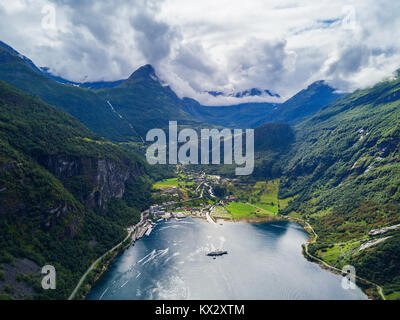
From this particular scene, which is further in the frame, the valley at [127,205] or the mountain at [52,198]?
the valley at [127,205]

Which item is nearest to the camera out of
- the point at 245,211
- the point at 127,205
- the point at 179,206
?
the point at 127,205

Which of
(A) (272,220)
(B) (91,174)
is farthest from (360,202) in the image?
(B) (91,174)

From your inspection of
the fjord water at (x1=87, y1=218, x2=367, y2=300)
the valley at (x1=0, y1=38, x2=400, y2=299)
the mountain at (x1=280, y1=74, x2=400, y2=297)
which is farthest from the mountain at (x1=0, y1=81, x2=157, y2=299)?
the mountain at (x1=280, y1=74, x2=400, y2=297)

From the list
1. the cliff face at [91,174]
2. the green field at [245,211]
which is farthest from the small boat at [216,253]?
the cliff face at [91,174]

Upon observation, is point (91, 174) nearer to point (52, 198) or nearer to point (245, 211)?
point (52, 198)

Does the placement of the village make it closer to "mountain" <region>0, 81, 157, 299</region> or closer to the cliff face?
"mountain" <region>0, 81, 157, 299</region>

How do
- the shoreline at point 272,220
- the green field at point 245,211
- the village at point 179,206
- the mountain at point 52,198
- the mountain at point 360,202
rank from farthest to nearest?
1. the green field at point 245,211
2. the village at point 179,206
3. the mountain at point 360,202
4. the shoreline at point 272,220
5. the mountain at point 52,198

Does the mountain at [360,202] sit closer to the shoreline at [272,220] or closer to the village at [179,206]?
the shoreline at [272,220]
